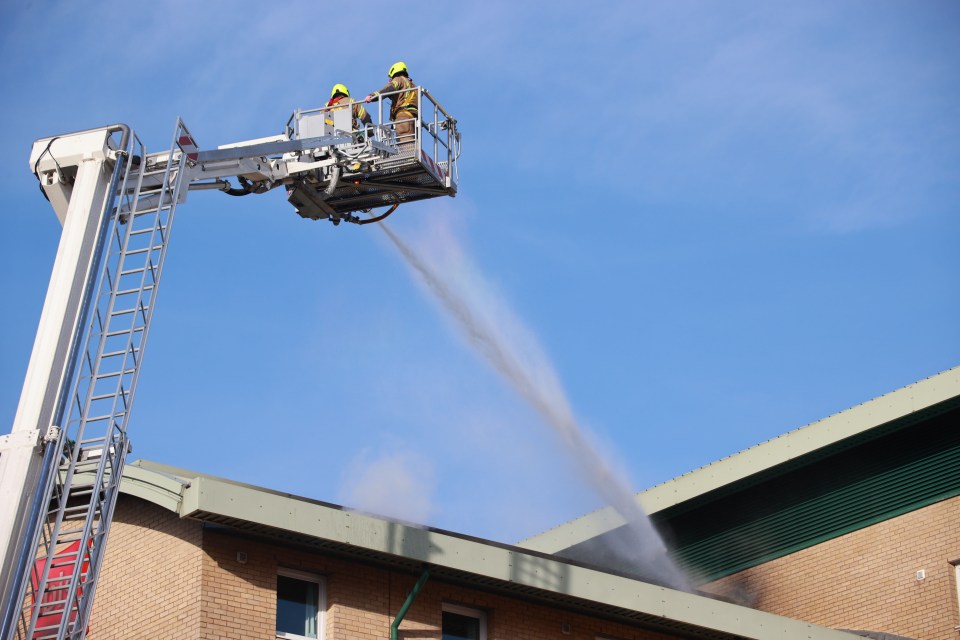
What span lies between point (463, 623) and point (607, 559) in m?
9.60

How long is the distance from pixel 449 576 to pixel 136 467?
423 cm

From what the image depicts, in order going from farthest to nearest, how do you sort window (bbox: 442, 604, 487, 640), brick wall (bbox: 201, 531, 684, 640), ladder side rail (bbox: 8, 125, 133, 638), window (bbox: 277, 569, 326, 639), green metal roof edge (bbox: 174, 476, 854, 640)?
1. window (bbox: 442, 604, 487, 640)
2. window (bbox: 277, 569, 326, 639)
3. brick wall (bbox: 201, 531, 684, 640)
4. green metal roof edge (bbox: 174, 476, 854, 640)
5. ladder side rail (bbox: 8, 125, 133, 638)

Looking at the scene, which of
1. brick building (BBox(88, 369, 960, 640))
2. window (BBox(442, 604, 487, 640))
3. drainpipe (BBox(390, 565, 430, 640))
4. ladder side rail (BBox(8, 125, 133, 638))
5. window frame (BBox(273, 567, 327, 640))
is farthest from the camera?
window (BBox(442, 604, 487, 640))

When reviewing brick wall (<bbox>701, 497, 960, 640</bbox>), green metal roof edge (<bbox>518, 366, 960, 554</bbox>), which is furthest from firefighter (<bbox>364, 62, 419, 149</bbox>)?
brick wall (<bbox>701, 497, 960, 640</bbox>)

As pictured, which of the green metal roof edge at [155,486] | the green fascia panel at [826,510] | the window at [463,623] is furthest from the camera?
the green fascia panel at [826,510]

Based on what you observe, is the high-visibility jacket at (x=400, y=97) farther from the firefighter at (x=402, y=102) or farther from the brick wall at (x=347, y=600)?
the brick wall at (x=347, y=600)

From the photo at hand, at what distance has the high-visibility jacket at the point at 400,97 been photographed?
23.0 metres

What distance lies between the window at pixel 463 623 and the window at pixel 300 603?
1.92 metres

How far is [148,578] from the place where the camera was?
19953mm

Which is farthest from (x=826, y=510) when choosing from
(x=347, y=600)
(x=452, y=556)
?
(x=347, y=600)

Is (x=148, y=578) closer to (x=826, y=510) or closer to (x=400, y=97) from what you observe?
(x=400, y=97)

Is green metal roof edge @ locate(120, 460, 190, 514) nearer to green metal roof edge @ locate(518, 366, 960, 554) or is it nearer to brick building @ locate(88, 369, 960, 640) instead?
brick building @ locate(88, 369, 960, 640)

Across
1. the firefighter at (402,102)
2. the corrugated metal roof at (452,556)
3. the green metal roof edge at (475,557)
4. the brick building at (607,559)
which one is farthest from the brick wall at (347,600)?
the firefighter at (402,102)

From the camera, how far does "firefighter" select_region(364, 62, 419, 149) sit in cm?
2258
